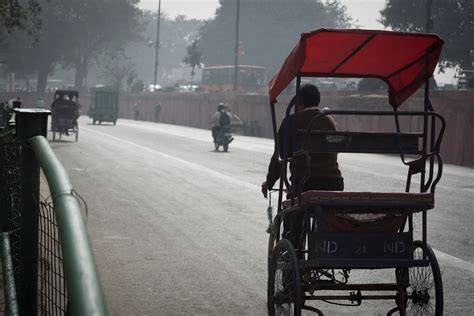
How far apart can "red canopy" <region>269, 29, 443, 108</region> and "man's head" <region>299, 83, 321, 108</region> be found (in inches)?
5.0

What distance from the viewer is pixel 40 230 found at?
14.4 ft

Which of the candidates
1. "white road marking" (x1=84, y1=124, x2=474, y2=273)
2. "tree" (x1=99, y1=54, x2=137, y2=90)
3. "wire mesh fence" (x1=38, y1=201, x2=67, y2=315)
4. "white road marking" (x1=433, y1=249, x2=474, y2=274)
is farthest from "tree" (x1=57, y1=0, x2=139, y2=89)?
"wire mesh fence" (x1=38, y1=201, x2=67, y2=315)

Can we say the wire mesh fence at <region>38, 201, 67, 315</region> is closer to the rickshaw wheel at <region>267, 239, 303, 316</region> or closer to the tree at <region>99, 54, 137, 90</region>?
the rickshaw wheel at <region>267, 239, 303, 316</region>

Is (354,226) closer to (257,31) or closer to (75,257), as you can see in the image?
(75,257)

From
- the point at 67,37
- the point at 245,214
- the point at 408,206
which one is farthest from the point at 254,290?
the point at 67,37

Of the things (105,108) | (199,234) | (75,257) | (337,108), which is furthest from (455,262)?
(105,108)

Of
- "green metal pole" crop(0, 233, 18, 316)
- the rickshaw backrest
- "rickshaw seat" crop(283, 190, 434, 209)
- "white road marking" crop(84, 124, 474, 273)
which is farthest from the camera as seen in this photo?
"white road marking" crop(84, 124, 474, 273)

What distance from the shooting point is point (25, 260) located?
3.80 m

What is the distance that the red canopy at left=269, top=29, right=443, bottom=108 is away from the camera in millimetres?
6133

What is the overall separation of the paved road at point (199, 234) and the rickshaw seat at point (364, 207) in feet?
4.58

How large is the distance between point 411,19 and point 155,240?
208 feet

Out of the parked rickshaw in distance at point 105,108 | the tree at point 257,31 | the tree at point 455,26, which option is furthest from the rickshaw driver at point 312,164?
the tree at point 257,31

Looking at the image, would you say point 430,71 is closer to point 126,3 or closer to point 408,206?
point 408,206

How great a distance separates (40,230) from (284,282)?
1863 millimetres
